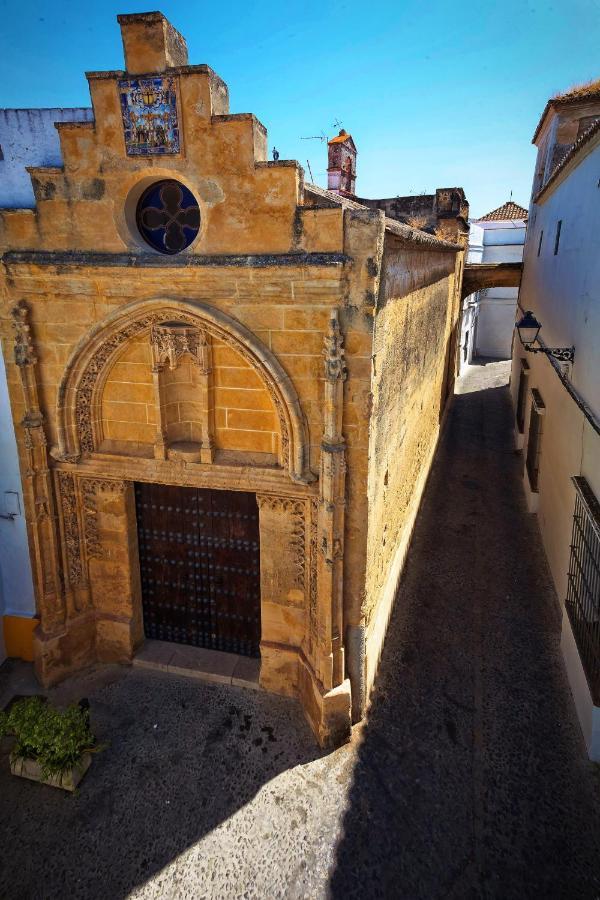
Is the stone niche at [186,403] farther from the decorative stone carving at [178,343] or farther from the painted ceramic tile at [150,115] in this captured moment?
the painted ceramic tile at [150,115]

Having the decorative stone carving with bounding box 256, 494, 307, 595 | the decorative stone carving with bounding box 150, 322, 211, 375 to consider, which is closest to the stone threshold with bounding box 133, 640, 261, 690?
the decorative stone carving with bounding box 256, 494, 307, 595

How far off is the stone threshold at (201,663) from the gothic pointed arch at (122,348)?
2.84 metres

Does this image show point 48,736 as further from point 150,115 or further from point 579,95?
point 579,95

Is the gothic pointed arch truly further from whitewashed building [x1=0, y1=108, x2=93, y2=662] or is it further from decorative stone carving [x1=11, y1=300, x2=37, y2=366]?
whitewashed building [x1=0, y1=108, x2=93, y2=662]

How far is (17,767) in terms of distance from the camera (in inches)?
234

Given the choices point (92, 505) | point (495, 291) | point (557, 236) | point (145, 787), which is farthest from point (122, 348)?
point (495, 291)

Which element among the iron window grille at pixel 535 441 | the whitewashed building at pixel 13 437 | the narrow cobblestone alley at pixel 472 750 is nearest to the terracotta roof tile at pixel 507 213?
the iron window grille at pixel 535 441

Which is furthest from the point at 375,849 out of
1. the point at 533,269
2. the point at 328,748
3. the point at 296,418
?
the point at 533,269

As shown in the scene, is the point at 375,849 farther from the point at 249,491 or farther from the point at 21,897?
the point at 249,491

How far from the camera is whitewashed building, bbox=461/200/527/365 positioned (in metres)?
29.4

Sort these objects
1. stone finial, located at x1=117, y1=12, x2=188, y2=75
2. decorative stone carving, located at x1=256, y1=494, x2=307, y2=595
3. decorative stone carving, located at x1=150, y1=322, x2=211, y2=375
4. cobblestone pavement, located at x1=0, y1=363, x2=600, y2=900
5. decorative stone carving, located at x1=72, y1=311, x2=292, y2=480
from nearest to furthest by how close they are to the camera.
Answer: cobblestone pavement, located at x1=0, y1=363, x2=600, y2=900
stone finial, located at x1=117, y1=12, x2=188, y2=75
decorative stone carving, located at x1=72, y1=311, x2=292, y2=480
decorative stone carving, located at x1=150, y1=322, x2=211, y2=375
decorative stone carving, located at x1=256, y1=494, x2=307, y2=595

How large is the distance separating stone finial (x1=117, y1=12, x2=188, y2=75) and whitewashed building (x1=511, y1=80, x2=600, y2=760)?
5426 mm

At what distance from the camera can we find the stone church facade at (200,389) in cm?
529

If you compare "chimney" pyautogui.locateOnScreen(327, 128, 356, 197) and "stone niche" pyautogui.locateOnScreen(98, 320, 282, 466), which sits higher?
"chimney" pyautogui.locateOnScreen(327, 128, 356, 197)
